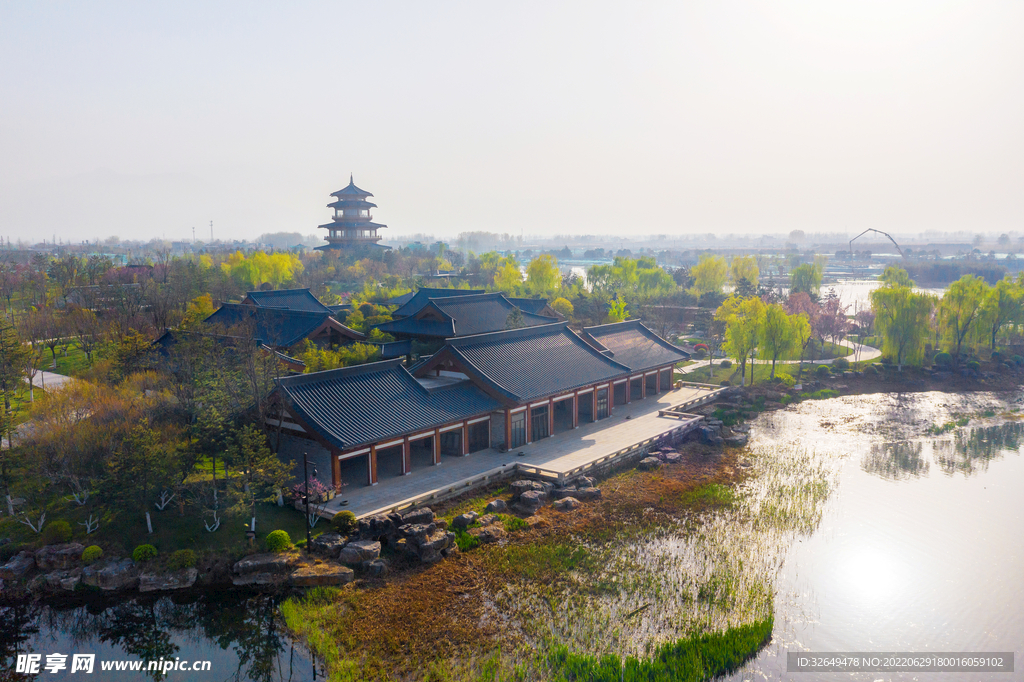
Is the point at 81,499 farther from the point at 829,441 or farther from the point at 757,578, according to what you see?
the point at 829,441

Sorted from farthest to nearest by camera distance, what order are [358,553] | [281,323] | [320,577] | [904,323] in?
A: [904,323] → [281,323] → [358,553] → [320,577]

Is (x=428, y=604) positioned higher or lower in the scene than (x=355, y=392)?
lower

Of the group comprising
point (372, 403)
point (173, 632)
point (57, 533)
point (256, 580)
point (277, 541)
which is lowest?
point (173, 632)

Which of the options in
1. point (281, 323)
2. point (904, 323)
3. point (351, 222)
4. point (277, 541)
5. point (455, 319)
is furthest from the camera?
point (351, 222)

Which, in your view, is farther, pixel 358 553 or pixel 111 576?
pixel 358 553

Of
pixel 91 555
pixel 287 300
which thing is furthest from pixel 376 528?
pixel 287 300

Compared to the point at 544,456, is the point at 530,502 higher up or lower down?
lower down

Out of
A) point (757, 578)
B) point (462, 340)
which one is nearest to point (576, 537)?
point (757, 578)

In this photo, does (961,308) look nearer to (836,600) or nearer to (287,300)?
(836,600)
